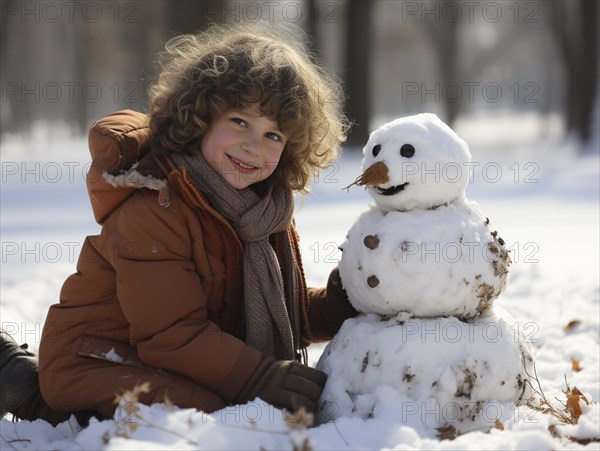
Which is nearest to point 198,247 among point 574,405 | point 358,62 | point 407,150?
point 407,150

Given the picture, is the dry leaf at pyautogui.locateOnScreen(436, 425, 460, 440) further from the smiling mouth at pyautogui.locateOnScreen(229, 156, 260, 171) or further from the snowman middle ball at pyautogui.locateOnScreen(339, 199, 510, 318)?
the smiling mouth at pyautogui.locateOnScreen(229, 156, 260, 171)

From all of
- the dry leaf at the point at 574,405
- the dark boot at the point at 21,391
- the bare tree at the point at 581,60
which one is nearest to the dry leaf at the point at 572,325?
the dry leaf at the point at 574,405

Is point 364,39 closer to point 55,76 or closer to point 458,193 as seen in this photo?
point 458,193

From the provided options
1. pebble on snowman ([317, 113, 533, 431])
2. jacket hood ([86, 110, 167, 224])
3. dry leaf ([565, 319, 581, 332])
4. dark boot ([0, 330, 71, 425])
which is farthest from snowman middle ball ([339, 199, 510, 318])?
dry leaf ([565, 319, 581, 332])

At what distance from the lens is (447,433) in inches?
97.3

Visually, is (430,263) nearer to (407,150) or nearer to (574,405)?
(407,150)

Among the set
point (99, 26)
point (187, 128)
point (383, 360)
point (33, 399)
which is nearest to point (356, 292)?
point (383, 360)

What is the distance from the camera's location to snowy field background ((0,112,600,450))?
2.29 meters

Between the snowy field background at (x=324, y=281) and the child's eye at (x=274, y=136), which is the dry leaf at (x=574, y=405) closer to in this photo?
the snowy field background at (x=324, y=281)

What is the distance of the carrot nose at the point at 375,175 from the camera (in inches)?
107

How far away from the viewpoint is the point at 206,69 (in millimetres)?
2979

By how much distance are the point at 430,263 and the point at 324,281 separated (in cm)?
254

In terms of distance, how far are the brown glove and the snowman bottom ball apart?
0.19 feet

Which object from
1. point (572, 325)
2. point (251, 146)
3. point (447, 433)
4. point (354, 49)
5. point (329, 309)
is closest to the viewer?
point (447, 433)
